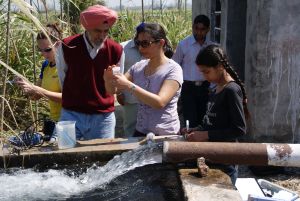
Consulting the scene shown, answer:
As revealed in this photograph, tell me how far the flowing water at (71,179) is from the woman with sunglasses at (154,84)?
27 cm

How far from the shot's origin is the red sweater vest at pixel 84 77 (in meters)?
3.62

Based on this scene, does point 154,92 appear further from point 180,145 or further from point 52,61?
point 52,61

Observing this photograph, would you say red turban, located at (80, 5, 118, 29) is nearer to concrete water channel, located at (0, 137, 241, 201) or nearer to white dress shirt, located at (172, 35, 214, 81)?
concrete water channel, located at (0, 137, 241, 201)

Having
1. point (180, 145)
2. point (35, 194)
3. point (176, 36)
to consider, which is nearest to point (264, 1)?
point (180, 145)

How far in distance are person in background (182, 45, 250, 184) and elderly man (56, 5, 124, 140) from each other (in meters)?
0.93

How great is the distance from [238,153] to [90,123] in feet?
4.40

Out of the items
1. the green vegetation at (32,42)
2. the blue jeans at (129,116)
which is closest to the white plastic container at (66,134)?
the blue jeans at (129,116)

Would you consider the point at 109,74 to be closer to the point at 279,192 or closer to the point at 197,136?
the point at 197,136

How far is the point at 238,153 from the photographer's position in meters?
2.88

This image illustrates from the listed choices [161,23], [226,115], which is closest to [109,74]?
[226,115]

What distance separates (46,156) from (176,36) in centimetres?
813

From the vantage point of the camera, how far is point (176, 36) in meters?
11.2

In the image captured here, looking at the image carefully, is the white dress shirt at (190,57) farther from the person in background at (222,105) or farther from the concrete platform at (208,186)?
the concrete platform at (208,186)

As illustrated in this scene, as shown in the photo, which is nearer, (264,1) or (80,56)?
(80,56)
